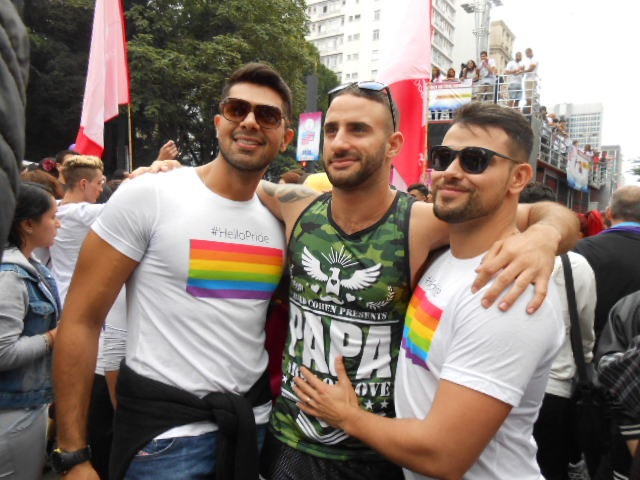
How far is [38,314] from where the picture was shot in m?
2.52

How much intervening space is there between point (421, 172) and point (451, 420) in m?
3.83

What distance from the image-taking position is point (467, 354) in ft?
4.96

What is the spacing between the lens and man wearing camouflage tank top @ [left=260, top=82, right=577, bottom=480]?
1962 mm

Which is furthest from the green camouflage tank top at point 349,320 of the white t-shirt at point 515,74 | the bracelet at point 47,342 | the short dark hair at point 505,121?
the white t-shirt at point 515,74

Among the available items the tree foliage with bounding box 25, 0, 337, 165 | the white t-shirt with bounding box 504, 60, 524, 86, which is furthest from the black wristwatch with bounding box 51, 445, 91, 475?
the tree foliage with bounding box 25, 0, 337, 165

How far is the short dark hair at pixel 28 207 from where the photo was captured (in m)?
2.67

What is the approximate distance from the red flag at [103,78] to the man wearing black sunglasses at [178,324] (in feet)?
14.2

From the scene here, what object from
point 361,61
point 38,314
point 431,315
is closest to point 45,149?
point 38,314

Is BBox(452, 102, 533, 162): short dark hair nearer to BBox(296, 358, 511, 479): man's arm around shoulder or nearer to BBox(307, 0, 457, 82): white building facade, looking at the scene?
BBox(296, 358, 511, 479): man's arm around shoulder

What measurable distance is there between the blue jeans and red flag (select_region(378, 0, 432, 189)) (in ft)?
11.1

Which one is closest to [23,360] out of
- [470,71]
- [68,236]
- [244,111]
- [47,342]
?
[47,342]

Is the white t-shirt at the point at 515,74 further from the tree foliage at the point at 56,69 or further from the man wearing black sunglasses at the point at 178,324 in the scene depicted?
the tree foliage at the point at 56,69

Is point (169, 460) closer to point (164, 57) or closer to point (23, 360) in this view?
point (23, 360)

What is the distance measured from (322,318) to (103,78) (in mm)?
5217
